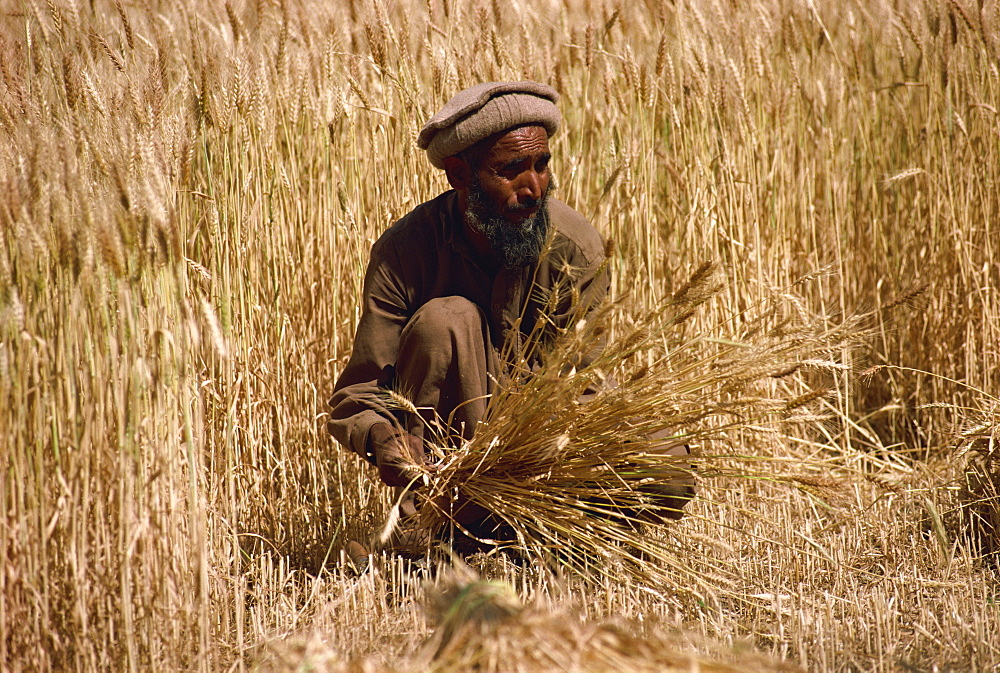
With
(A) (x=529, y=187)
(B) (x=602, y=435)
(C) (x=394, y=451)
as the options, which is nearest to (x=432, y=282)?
(A) (x=529, y=187)

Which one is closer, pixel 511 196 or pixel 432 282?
pixel 511 196

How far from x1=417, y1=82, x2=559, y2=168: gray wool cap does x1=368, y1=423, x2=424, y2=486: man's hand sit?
2.23 feet

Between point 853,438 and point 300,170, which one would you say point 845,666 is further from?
point 300,170

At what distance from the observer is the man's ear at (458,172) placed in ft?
7.47

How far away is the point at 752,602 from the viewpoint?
2041 millimetres

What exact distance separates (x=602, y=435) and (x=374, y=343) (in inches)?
23.2

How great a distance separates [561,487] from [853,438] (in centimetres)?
135

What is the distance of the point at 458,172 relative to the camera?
7.54ft

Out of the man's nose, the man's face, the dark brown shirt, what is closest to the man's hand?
the dark brown shirt

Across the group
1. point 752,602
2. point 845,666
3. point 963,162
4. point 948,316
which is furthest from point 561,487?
point 963,162

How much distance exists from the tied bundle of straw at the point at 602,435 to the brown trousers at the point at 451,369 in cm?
4

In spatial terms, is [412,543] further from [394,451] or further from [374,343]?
[374,343]

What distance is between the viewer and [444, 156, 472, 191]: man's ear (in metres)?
2.28

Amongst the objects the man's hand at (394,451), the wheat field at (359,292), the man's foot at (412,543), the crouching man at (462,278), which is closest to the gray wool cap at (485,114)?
the crouching man at (462,278)
